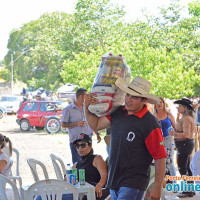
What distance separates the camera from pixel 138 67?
19719mm

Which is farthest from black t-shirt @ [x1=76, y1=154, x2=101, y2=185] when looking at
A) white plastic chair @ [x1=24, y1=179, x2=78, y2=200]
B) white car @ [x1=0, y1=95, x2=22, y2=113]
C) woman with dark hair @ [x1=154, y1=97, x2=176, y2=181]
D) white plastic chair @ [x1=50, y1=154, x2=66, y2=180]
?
white car @ [x1=0, y1=95, x2=22, y2=113]

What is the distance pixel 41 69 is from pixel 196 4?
105 feet

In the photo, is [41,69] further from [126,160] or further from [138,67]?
[126,160]

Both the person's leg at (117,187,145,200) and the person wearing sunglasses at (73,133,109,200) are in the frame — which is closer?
the person's leg at (117,187,145,200)

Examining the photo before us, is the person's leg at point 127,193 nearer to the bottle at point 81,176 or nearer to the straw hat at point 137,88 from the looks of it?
the straw hat at point 137,88

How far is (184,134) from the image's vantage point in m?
7.18

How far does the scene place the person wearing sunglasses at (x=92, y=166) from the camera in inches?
204

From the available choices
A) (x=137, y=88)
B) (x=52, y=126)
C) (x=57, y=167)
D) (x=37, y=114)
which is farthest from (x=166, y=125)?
(x=37, y=114)

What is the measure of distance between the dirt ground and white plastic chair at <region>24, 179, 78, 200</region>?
5055 mm

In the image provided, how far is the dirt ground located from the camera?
40.0 feet

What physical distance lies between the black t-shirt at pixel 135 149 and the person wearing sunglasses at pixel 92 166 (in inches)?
56.6

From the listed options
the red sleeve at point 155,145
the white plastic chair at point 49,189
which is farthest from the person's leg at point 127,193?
the white plastic chair at point 49,189

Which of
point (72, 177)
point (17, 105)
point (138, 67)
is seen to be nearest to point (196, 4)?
point (138, 67)

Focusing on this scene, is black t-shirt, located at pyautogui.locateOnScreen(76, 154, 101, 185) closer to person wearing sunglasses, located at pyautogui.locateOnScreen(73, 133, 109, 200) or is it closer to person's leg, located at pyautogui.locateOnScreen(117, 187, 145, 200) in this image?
person wearing sunglasses, located at pyautogui.locateOnScreen(73, 133, 109, 200)
